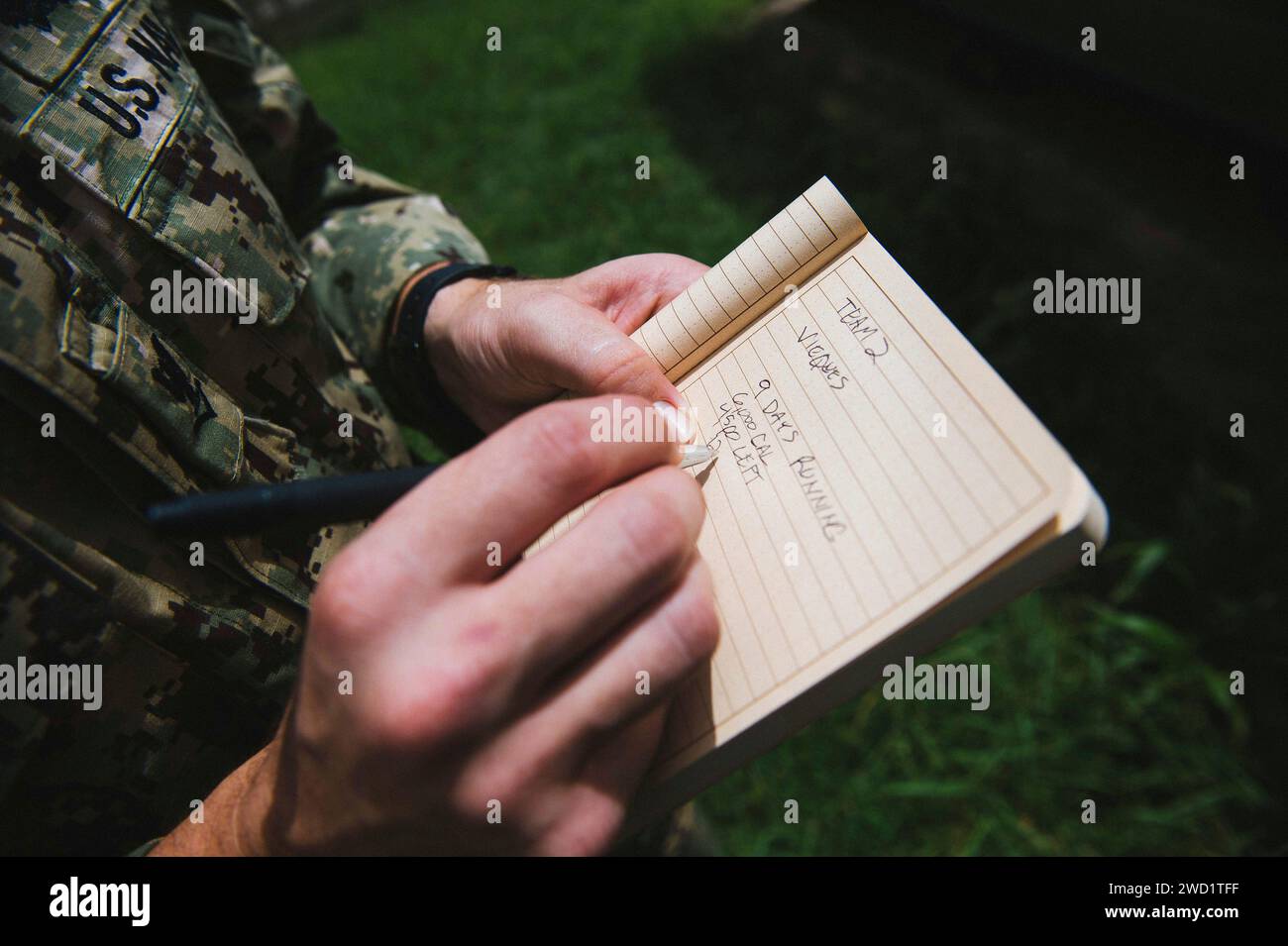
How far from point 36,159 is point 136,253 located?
12 centimetres

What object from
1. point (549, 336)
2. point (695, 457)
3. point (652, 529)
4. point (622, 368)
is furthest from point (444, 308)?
point (652, 529)

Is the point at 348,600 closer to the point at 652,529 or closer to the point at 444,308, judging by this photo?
the point at 652,529

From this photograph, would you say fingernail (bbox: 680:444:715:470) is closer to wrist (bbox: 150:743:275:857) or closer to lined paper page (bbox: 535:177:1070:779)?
lined paper page (bbox: 535:177:1070:779)

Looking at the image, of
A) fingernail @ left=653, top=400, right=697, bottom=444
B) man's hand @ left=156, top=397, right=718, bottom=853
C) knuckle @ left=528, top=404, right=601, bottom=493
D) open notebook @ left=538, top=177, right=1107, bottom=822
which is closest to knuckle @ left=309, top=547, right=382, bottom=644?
man's hand @ left=156, top=397, right=718, bottom=853

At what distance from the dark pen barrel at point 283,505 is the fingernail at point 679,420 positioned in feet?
0.91

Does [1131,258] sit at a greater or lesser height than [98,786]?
greater

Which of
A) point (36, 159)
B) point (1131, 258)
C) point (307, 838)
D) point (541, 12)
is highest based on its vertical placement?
point (541, 12)

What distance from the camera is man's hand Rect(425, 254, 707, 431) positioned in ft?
3.10

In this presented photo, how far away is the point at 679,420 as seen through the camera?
0.92 m

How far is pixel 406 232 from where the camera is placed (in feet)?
4.23

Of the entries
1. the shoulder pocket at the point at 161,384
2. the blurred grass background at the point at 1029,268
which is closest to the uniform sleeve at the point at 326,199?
the shoulder pocket at the point at 161,384

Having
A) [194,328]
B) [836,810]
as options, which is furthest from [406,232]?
[836,810]

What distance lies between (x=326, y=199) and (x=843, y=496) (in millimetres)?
1082

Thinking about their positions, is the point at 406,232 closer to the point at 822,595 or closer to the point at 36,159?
the point at 36,159
